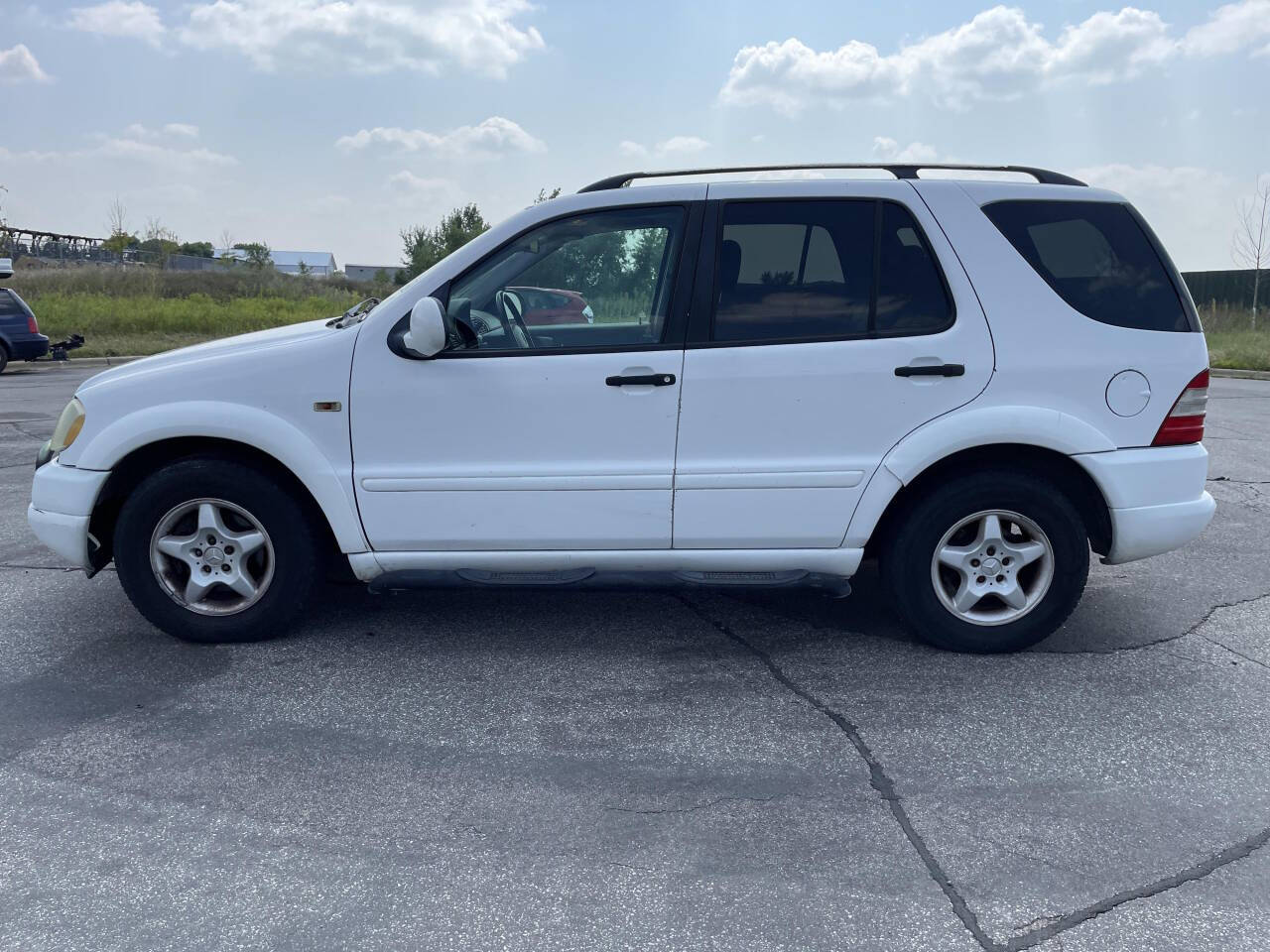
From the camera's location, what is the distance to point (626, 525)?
420 centimetres

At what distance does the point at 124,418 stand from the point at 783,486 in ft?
8.74

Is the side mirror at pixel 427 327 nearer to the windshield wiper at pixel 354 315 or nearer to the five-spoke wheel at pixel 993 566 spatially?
the windshield wiper at pixel 354 315

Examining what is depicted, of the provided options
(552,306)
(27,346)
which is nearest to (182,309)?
(27,346)

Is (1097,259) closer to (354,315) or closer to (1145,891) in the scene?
(1145,891)

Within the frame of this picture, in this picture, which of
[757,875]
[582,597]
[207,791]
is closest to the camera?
[757,875]

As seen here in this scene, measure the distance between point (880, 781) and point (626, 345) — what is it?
187 centimetres

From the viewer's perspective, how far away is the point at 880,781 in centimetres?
330

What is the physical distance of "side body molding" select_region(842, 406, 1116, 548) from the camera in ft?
13.5

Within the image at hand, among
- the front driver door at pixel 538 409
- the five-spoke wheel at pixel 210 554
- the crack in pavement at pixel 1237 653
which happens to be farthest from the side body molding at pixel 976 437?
the five-spoke wheel at pixel 210 554

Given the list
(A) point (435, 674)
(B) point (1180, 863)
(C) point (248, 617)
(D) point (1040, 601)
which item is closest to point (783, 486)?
(D) point (1040, 601)

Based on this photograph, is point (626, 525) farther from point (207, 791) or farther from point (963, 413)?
point (207, 791)

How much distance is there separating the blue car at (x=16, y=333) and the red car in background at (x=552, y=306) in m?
17.5

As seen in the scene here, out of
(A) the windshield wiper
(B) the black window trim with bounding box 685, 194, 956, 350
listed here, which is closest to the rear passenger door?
(B) the black window trim with bounding box 685, 194, 956, 350

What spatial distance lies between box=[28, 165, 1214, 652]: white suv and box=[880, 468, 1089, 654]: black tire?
1 cm
